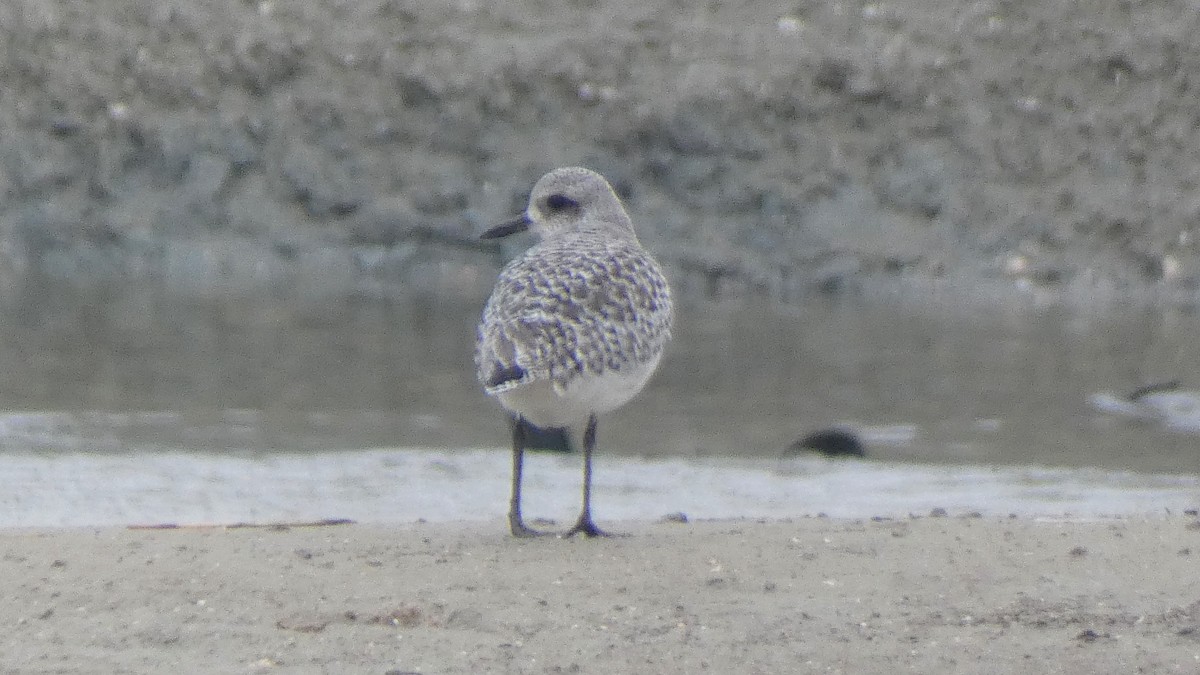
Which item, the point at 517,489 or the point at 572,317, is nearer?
the point at 572,317

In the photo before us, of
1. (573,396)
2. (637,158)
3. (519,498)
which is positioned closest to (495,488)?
(519,498)

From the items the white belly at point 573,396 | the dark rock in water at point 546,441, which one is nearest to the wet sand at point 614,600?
the white belly at point 573,396

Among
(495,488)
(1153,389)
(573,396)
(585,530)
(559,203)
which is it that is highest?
(559,203)

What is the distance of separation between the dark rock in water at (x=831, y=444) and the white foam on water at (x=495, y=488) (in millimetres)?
101

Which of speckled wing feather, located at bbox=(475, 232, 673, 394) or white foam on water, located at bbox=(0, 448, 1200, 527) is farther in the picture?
white foam on water, located at bbox=(0, 448, 1200, 527)

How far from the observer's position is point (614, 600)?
5109mm

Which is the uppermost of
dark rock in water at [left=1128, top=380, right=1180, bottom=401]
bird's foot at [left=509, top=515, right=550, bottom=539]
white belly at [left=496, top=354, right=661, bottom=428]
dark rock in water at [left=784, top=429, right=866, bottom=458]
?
white belly at [left=496, top=354, right=661, bottom=428]

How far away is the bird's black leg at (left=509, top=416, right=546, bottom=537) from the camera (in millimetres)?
6215

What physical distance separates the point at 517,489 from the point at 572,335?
0.53 metres

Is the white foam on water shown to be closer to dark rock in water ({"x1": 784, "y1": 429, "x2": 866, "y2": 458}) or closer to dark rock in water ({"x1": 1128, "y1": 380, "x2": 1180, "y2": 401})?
dark rock in water ({"x1": 784, "y1": 429, "x2": 866, "y2": 458})

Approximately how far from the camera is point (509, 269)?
21.6 ft

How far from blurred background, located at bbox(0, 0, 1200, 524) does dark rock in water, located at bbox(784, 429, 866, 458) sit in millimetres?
2917

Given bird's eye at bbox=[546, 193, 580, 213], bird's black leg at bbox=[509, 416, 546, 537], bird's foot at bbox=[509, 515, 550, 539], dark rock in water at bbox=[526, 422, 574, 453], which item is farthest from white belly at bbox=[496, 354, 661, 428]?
dark rock in water at bbox=[526, 422, 574, 453]

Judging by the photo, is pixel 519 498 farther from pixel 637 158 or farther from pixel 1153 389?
pixel 637 158
